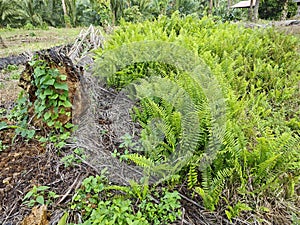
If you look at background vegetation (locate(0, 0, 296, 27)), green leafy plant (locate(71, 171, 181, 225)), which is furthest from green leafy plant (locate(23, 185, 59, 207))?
background vegetation (locate(0, 0, 296, 27))

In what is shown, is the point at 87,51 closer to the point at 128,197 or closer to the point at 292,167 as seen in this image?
the point at 128,197

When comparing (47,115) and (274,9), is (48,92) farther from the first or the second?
(274,9)

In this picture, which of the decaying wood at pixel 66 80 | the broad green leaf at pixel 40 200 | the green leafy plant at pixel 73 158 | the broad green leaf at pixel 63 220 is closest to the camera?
the broad green leaf at pixel 63 220

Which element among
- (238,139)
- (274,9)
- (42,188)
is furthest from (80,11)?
(238,139)

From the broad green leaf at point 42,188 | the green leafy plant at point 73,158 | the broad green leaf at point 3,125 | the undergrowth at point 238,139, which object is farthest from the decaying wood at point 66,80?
the broad green leaf at point 42,188

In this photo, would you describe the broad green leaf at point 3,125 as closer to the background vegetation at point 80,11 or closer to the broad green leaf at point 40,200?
the broad green leaf at point 40,200

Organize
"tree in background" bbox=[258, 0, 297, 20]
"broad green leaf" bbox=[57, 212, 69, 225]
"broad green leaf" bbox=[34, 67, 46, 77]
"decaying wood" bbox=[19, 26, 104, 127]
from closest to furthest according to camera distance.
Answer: "broad green leaf" bbox=[57, 212, 69, 225], "broad green leaf" bbox=[34, 67, 46, 77], "decaying wood" bbox=[19, 26, 104, 127], "tree in background" bbox=[258, 0, 297, 20]

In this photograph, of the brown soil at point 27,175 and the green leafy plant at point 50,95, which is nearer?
the brown soil at point 27,175

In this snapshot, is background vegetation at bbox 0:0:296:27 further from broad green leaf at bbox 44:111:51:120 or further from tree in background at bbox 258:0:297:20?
broad green leaf at bbox 44:111:51:120

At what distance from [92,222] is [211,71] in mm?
1856

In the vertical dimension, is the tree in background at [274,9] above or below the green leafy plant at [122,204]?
above

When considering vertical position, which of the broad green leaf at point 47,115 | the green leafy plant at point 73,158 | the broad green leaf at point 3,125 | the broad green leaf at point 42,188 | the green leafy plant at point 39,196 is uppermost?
the broad green leaf at point 47,115

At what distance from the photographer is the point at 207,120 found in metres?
1.94

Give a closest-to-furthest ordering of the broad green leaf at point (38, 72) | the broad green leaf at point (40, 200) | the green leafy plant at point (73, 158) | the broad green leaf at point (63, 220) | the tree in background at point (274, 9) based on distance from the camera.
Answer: the broad green leaf at point (63, 220) < the broad green leaf at point (40, 200) < the green leafy plant at point (73, 158) < the broad green leaf at point (38, 72) < the tree in background at point (274, 9)
